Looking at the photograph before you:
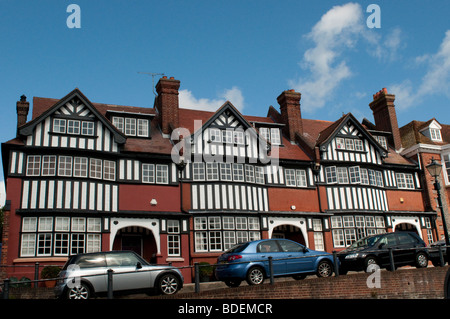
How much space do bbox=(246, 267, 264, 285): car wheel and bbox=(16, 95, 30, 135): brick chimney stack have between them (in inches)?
574

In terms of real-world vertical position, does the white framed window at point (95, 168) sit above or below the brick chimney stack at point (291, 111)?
below

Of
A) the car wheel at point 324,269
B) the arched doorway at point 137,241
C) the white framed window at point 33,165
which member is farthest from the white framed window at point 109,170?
the car wheel at point 324,269

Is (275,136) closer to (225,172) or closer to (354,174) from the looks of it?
(354,174)

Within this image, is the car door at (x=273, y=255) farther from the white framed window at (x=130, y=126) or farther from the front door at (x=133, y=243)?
the white framed window at (x=130, y=126)

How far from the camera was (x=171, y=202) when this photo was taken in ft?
75.5

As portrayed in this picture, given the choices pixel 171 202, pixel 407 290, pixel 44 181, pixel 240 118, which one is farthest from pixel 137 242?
pixel 407 290

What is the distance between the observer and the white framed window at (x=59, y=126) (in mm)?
21891

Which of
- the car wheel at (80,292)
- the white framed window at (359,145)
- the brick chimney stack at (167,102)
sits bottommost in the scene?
the car wheel at (80,292)

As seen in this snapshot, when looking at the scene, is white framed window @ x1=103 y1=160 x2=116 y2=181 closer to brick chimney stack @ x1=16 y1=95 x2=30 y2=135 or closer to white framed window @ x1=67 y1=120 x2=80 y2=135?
white framed window @ x1=67 y1=120 x2=80 y2=135

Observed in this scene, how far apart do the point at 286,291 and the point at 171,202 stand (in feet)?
33.8

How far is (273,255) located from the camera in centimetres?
1538

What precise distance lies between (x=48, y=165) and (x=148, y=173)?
4771 mm

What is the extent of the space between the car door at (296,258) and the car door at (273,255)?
17cm

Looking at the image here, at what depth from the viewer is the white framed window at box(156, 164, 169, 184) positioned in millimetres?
23353
